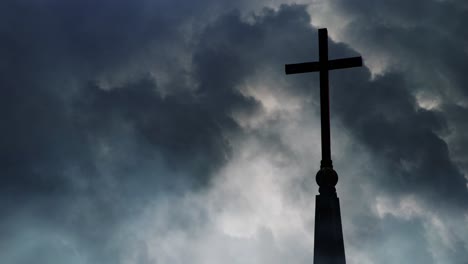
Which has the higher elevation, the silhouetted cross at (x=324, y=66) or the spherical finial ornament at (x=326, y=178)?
the silhouetted cross at (x=324, y=66)

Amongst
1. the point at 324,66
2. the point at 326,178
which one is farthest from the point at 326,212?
the point at 324,66

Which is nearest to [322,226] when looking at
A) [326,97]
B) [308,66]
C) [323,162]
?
[323,162]

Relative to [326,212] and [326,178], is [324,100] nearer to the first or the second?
[326,178]

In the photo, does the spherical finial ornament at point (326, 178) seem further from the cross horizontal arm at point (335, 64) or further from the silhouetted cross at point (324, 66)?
the cross horizontal arm at point (335, 64)

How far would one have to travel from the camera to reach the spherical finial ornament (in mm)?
11250

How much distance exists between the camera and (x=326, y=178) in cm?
1125

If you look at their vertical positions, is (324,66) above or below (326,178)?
above

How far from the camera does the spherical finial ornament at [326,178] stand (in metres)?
11.2

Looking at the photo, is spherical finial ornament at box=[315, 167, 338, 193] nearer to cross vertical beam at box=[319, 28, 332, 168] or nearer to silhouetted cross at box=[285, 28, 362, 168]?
cross vertical beam at box=[319, 28, 332, 168]

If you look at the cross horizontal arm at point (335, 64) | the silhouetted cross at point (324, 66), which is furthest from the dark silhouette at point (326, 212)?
the cross horizontal arm at point (335, 64)

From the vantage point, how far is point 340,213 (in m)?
11.4

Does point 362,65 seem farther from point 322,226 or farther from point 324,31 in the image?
point 322,226

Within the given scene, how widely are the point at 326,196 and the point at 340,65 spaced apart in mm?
3131

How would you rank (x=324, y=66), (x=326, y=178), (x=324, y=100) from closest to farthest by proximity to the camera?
(x=326, y=178) < (x=324, y=100) < (x=324, y=66)
